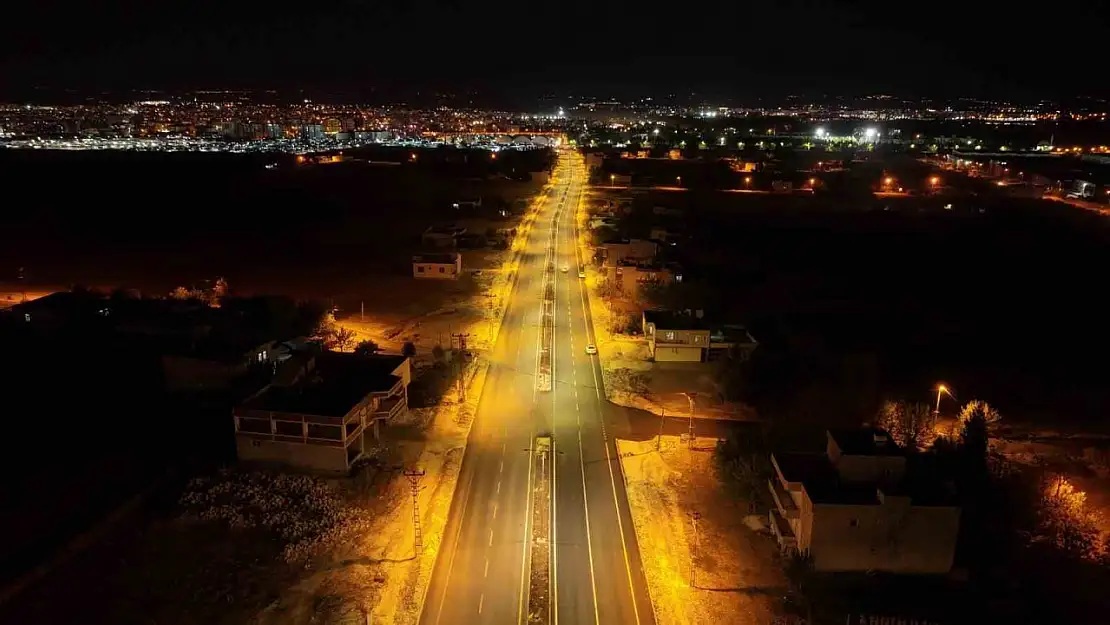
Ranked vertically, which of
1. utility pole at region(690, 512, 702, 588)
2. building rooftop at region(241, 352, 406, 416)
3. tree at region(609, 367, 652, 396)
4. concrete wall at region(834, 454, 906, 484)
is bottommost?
utility pole at region(690, 512, 702, 588)

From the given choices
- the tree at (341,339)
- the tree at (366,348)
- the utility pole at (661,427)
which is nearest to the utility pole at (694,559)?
the utility pole at (661,427)

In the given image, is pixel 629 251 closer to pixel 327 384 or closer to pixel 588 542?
pixel 327 384

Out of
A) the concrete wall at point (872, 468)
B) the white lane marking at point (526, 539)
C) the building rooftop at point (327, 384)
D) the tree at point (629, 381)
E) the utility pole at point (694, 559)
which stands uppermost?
the building rooftop at point (327, 384)

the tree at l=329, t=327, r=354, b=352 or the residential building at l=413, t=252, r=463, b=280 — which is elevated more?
the residential building at l=413, t=252, r=463, b=280

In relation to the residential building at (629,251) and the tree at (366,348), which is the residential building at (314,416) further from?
the residential building at (629,251)

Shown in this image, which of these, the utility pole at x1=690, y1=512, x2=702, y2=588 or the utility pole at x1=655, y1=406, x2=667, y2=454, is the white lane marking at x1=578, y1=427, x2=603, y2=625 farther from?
the utility pole at x1=655, y1=406, x2=667, y2=454

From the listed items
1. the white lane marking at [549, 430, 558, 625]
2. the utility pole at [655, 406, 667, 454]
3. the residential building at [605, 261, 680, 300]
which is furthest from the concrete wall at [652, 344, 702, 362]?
the residential building at [605, 261, 680, 300]
